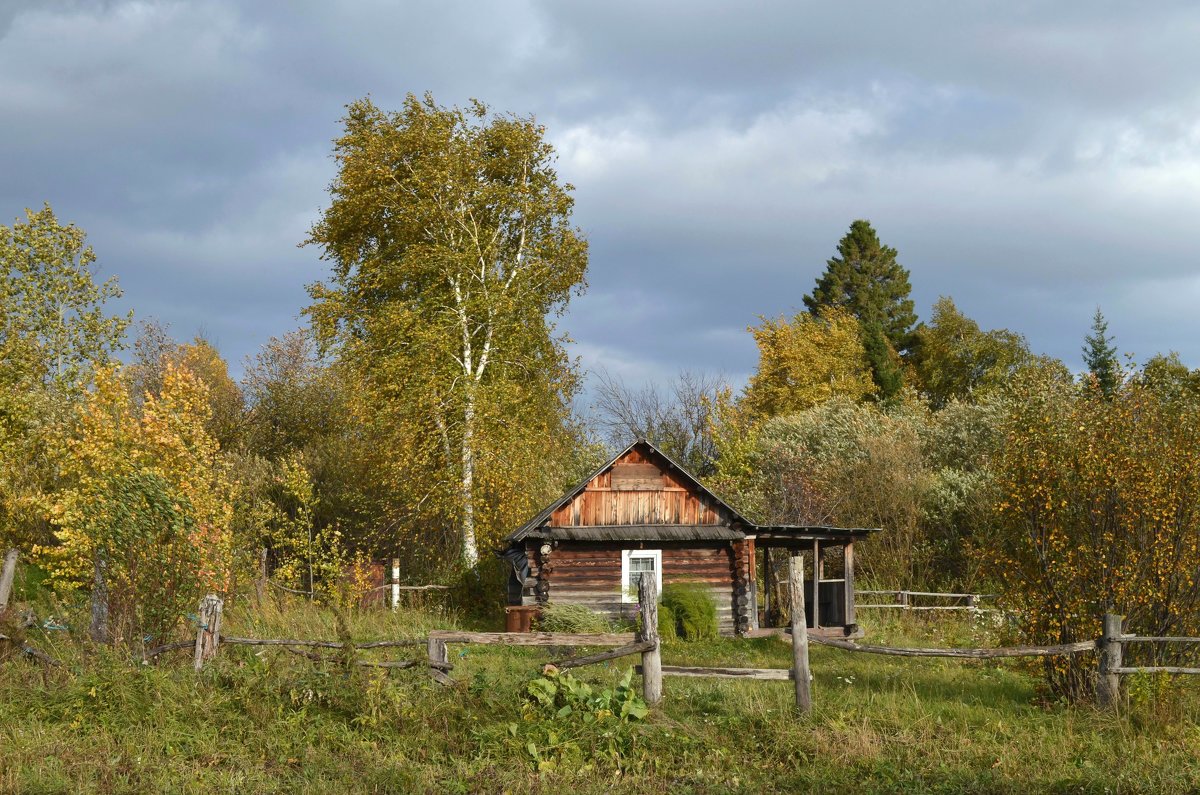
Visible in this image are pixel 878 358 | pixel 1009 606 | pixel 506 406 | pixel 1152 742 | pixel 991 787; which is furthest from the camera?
pixel 878 358

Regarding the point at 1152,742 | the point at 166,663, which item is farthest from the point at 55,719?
the point at 1152,742

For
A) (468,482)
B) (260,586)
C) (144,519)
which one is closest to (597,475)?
(468,482)

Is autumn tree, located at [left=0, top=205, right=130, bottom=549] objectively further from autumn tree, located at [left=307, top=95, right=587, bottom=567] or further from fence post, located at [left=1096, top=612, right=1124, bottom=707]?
fence post, located at [left=1096, top=612, right=1124, bottom=707]

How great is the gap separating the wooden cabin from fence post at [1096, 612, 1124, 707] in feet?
40.9

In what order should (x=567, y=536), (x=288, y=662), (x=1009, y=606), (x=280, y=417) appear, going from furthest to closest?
(x=280, y=417) → (x=567, y=536) → (x=1009, y=606) → (x=288, y=662)

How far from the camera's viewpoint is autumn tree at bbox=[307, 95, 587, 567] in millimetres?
26656

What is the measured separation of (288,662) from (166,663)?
5.89 ft

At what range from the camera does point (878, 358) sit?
51438 millimetres

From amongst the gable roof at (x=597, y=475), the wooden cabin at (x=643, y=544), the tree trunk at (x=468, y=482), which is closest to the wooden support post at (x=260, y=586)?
the tree trunk at (x=468, y=482)

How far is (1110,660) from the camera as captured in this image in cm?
1122

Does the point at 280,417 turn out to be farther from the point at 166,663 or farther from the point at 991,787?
the point at 991,787

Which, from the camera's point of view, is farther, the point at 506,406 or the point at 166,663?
the point at 506,406

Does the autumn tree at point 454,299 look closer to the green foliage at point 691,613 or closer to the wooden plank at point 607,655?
the green foliage at point 691,613

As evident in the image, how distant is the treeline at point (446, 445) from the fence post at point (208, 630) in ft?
2.42
